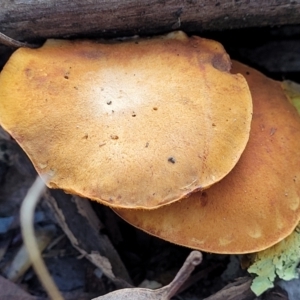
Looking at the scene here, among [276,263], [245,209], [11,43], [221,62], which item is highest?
[11,43]

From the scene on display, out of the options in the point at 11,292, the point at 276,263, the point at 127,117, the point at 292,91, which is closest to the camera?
the point at 127,117

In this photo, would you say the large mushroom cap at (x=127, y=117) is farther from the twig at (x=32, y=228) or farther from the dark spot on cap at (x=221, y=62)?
the twig at (x=32, y=228)

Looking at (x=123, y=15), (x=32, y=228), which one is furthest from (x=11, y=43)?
(x=32, y=228)

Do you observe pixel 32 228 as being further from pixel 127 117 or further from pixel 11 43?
pixel 11 43

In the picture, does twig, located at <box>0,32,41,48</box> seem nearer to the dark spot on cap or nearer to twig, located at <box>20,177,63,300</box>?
twig, located at <box>20,177,63,300</box>

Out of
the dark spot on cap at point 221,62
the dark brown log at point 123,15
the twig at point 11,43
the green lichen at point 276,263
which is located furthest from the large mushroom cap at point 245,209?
the twig at point 11,43
